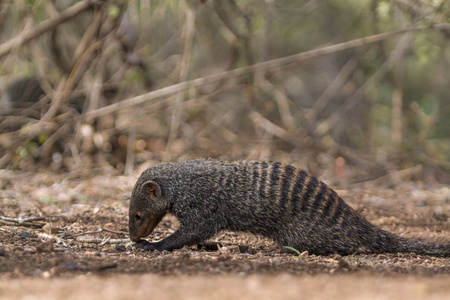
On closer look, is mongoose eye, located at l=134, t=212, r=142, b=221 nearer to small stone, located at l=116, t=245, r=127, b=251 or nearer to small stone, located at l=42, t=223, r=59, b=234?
small stone, located at l=116, t=245, r=127, b=251

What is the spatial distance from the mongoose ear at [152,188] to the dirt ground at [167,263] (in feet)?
1.70

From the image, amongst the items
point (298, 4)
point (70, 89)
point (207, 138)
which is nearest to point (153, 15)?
A: point (70, 89)

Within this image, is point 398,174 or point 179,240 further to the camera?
point 398,174

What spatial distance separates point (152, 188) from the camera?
466 cm

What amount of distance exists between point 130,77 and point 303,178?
4232 millimetres

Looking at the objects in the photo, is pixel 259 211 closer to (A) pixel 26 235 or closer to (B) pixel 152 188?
(B) pixel 152 188

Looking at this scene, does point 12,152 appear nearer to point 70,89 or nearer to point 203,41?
point 70,89

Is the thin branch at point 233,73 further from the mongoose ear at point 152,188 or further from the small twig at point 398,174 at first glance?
the mongoose ear at point 152,188

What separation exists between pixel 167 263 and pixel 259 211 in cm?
132

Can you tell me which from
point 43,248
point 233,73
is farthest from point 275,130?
point 43,248

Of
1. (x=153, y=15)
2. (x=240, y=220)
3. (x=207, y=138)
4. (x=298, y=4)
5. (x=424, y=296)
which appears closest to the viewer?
(x=424, y=296)

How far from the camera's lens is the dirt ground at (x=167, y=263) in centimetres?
252

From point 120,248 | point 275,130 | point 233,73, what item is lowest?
point 120,248

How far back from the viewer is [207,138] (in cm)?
962
